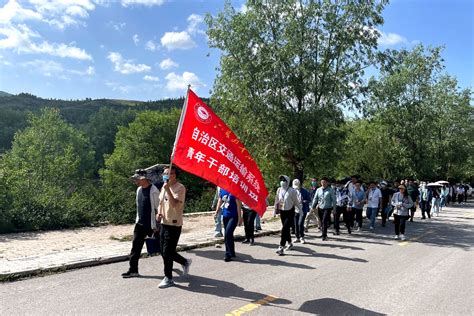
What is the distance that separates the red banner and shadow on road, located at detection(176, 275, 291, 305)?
162 centimetres

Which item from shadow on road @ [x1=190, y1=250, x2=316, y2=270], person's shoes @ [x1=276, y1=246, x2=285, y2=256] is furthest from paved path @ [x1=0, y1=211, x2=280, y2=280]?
person's shoes @ [x1=276, y1=246, x2=285, y2=256]

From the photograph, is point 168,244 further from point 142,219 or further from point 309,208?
point 309,208

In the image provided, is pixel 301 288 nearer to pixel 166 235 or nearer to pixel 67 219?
pixel 166 235

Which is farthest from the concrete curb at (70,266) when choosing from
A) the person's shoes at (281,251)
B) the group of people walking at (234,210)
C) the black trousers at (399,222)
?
the black trousers at (399,222)

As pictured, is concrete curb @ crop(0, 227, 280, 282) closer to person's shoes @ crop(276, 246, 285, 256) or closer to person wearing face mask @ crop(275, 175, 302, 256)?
person's shoes @ crop(276, 246, 285, 256)

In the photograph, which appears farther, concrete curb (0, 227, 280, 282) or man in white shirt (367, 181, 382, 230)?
man in white shirt (367, 181, 382, 230)

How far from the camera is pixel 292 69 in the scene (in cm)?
1569

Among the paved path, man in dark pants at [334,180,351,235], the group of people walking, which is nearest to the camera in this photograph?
the group of people walking

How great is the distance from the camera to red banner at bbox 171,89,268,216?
683cm

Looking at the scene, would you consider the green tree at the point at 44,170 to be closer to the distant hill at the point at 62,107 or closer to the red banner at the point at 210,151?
the red banner at the point at 210,151

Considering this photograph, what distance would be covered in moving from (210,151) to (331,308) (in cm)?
316

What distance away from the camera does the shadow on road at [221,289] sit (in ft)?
20.4

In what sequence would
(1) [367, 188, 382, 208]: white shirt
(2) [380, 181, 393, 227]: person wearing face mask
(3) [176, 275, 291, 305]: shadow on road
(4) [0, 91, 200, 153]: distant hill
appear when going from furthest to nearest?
(4) [0, 91, 200, 153]: distant hill
(2) [380, 181, 393, 227]: person wearing face mask
(1) [367, 188, 382, 208]: white shirt
(3) [176, 275, 291, 305]: shadow on road

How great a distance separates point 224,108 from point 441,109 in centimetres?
2834
